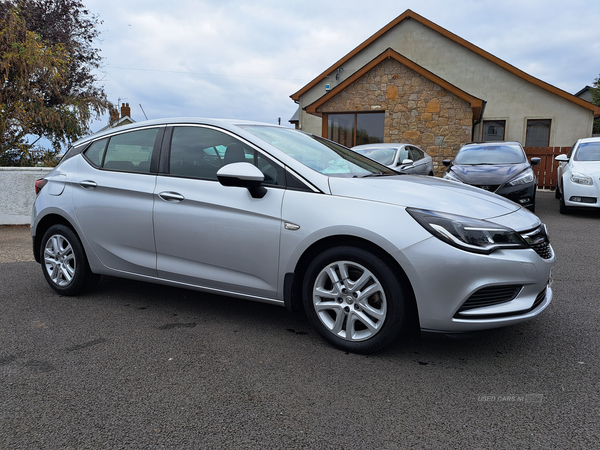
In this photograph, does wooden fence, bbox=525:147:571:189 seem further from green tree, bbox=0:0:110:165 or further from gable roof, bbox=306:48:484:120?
green tree, bbox=0:0:110:165

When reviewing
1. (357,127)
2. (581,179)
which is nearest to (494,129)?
(357,127)

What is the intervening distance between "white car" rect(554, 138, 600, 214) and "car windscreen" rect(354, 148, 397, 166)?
3.54 metres

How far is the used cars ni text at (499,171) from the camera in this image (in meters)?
8.84

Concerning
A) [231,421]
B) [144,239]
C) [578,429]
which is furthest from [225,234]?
[578,429]

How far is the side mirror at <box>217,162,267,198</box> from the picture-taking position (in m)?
3.25

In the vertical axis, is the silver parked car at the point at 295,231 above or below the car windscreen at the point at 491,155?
below

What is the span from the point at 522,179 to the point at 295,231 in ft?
23.5

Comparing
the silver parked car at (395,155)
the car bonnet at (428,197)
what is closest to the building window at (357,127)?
the silver parked car at (395,155)

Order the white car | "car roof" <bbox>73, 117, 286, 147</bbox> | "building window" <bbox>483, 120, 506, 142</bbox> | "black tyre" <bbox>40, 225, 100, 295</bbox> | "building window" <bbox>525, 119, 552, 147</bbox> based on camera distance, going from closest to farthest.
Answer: "car roof" <bbox>73, 117, 286, 147</bbox> < "black tyre" <bbox>40, 225, 100, 295</bbox> < the white car < "building window" <bbox>525, 119, 552, 147</bbox> < "building window" <bbox>483, 120, 506, 142</bbox>

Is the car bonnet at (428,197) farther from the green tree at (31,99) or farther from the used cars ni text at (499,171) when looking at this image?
the green tree at (31,99)

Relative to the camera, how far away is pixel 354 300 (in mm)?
3084

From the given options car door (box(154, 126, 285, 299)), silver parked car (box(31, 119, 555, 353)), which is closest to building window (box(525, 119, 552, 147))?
silver parked car (box(31, 119, 555, 353))

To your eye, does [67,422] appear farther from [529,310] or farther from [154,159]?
[529,310]

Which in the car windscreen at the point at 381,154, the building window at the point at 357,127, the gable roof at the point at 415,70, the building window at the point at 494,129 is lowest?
the car windscreen at the point at 381,154
